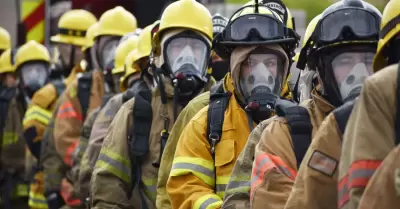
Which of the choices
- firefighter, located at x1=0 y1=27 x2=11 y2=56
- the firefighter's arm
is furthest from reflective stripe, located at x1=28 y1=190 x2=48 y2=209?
firefighter, located at x1=0 y1=27 x2=11 y2=56

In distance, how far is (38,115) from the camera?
1285cm

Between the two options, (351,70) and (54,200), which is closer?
(351,70)

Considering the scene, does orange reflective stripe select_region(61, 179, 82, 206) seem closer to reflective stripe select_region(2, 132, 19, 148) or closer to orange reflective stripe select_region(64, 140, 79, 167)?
orange reflective stripe select_region(64, 140, 79, 167)

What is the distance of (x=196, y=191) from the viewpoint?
252 inches

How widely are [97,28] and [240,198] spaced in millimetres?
6395

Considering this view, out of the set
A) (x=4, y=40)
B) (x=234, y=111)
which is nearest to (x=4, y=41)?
(x=4, y=40)

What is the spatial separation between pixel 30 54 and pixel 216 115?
780cm

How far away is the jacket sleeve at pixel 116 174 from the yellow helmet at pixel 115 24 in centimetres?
396

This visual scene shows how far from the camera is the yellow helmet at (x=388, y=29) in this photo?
4523 millimetres

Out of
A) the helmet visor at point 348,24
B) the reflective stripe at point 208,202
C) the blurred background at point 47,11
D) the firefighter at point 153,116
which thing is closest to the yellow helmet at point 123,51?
the blurred background at point 47,11

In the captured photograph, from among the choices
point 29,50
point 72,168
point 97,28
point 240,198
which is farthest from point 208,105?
point 29,50

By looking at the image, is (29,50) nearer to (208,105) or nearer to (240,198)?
(208,105)

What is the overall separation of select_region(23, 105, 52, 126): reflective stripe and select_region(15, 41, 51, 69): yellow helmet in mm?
1201

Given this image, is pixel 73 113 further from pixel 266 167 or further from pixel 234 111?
pixel 266 167
